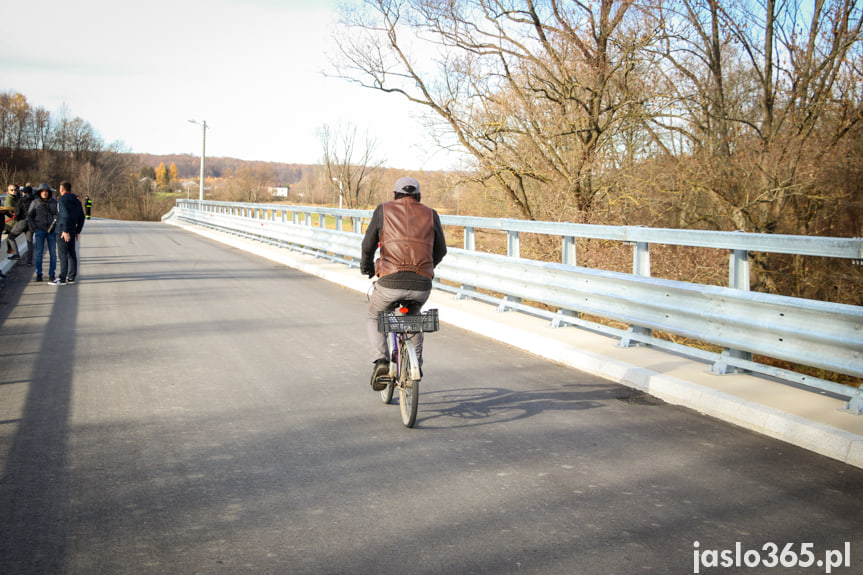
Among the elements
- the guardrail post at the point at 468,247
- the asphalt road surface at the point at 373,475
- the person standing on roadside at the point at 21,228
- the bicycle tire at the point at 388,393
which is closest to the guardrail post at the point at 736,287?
the asphalt road surface at the point at 373,475

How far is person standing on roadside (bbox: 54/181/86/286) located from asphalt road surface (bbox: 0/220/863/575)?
21.1 feet

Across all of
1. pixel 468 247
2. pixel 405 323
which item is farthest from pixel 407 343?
pixel 468 247

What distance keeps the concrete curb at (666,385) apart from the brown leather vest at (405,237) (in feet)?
8.23

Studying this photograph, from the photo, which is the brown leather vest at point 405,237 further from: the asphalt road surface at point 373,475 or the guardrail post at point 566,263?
the guardrail post at point 566,263

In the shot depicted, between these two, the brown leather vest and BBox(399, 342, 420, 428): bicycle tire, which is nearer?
BBox(399, 342, 420, 428): bicycle tire

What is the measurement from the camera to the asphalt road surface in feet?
11.8

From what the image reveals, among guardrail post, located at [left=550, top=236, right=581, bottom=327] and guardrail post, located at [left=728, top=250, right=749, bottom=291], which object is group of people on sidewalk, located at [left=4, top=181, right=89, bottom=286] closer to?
guardrail post, located at [left=550, top=236, right=581, bottom=327]

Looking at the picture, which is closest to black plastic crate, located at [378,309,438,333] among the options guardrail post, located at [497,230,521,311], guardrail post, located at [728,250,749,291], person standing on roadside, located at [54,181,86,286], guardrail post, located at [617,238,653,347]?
guardrail post, located at [728,250,749,291]

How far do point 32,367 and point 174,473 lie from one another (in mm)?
3719

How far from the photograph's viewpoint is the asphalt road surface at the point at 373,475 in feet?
11.8

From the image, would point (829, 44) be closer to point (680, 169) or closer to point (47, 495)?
point (680, 169)

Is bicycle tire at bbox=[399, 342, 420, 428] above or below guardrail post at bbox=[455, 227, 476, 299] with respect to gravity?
below

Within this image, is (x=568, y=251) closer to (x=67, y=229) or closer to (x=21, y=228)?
(x=67, y=229)

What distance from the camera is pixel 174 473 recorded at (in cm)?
466
